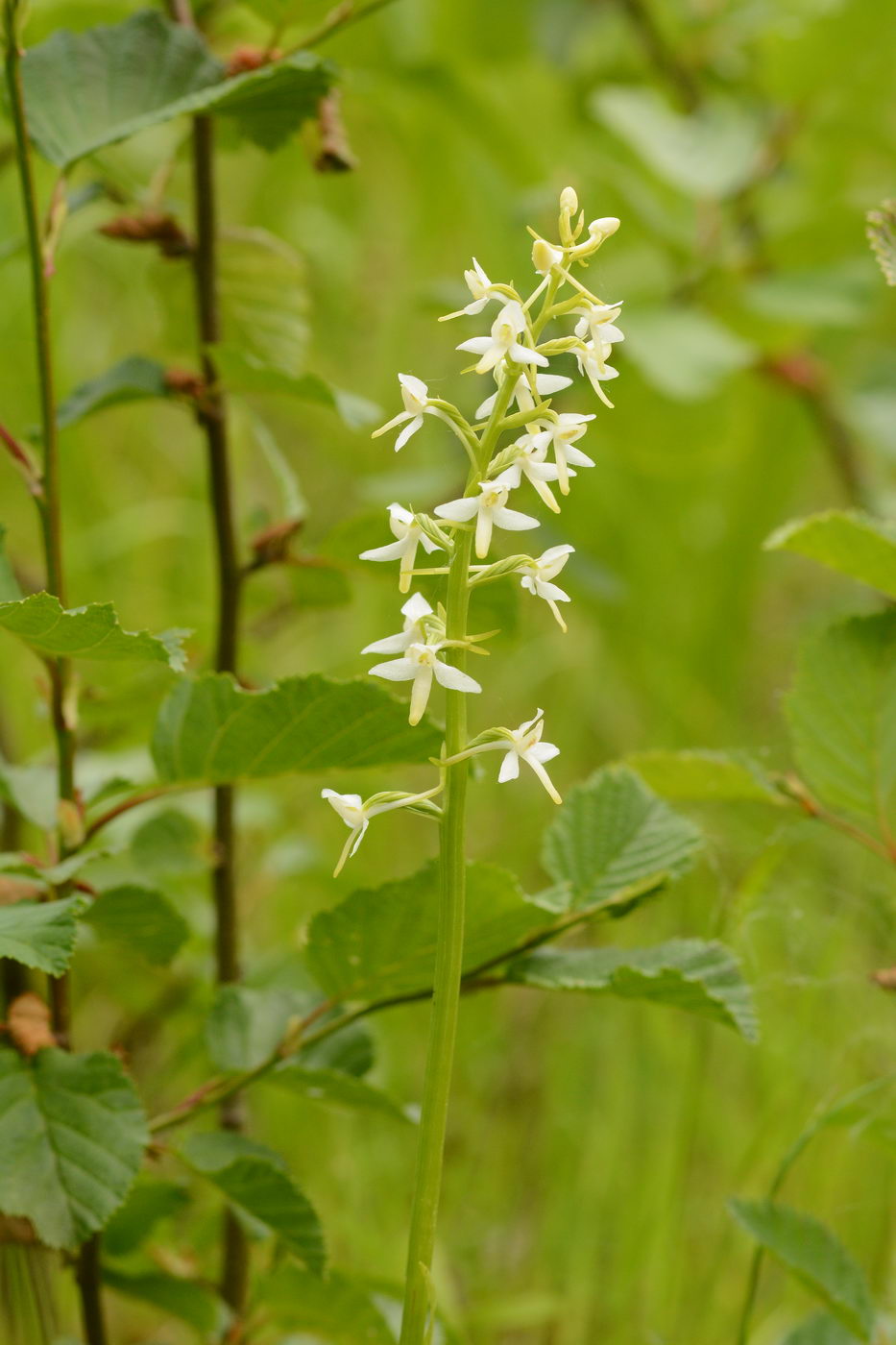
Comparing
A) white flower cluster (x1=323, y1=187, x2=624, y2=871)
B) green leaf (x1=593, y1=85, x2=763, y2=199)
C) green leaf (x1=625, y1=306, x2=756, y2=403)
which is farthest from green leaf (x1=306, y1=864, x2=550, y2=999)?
green leaf (x1=593, y1=85, x2=763, y2=199)

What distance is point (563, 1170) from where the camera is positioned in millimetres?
1351

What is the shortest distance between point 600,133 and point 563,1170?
1423 millimetres

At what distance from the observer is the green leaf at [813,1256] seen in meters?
0.72

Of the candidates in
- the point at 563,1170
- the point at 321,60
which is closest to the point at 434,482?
the point at 563,1170

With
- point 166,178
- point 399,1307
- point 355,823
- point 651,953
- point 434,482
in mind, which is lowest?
point 399,1307

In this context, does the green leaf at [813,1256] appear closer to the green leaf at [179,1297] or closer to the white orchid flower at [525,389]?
the green leaf at [179,1297]

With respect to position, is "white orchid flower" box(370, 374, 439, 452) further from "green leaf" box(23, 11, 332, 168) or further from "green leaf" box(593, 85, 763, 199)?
"green leaf" box(593, 85, 763, 199)

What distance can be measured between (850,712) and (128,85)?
21.8 inches

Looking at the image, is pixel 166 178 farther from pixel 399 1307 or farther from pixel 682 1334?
pixel 682 1334

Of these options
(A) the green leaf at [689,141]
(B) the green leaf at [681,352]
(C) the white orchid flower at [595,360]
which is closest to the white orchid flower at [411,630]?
(C) the white orchid flower at [595,360]

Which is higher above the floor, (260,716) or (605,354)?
(605,354)

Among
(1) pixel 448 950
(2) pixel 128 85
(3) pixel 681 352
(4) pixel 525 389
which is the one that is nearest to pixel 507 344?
(4) pixel 525 389

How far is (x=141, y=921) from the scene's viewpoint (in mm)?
701

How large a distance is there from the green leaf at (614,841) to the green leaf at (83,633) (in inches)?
10.1
